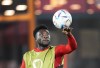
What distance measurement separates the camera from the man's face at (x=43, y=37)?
7.80 meters

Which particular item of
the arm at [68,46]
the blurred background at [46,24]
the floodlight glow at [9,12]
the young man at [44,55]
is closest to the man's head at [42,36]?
the young man at [44,55]

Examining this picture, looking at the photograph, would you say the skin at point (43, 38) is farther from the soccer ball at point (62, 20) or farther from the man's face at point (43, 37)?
the soccer ball at point (62, 20)

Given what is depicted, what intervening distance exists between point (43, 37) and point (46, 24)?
11.6 ft

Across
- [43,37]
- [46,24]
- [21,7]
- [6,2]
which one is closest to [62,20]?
[43,37]

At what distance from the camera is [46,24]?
11.4 m

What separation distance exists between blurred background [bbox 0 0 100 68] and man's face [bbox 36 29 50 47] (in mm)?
3377

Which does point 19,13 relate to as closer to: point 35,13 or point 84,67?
point 35,13

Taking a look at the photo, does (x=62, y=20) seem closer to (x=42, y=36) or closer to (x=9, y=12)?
(x=42, y=36)

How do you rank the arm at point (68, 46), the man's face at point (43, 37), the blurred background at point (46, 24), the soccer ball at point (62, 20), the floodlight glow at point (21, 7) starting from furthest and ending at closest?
the floodlight glow at point (21, 7)
the blurred background at point (46, 24)
the man's face at point (43, 37)
the soccer ball at point (62, 20)
the arm at point (68, 46)

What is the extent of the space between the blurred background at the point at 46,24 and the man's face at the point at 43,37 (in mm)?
3377

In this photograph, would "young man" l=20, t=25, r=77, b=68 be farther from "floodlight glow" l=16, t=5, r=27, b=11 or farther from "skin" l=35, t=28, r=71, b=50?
"floodlight glow" l=16, t=5, r=27, b=11

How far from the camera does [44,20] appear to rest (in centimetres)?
1144

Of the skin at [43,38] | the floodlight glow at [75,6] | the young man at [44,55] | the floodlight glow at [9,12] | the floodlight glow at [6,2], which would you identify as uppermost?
the floodlight glow at [6,2]

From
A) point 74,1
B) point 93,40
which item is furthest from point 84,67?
point 74,1
